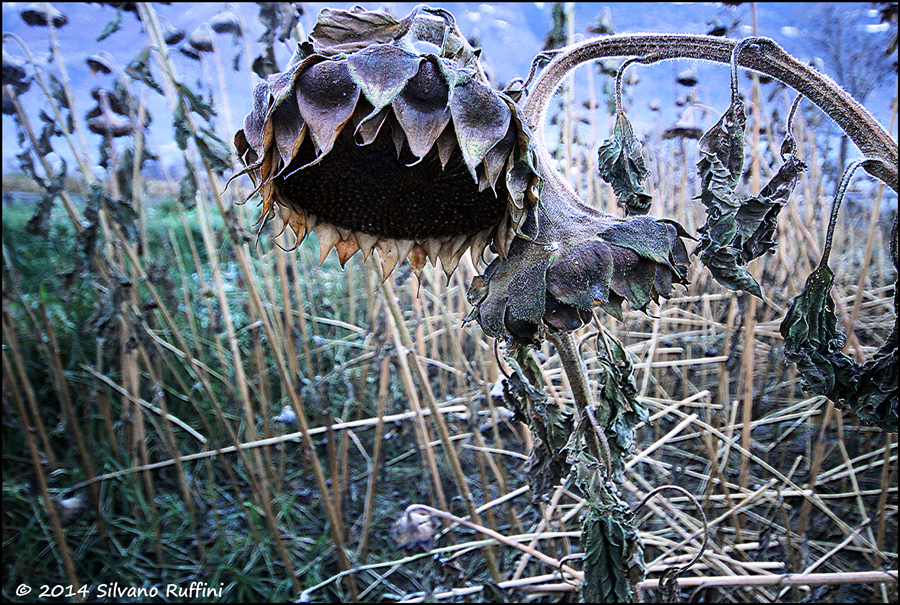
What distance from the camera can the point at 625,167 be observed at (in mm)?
587

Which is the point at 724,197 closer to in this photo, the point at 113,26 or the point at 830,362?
the point at 830,362

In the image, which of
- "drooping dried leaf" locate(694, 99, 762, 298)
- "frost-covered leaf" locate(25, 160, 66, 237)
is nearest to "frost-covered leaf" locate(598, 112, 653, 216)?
"drooping dried leaf" locate(694, 99, 762, 298)

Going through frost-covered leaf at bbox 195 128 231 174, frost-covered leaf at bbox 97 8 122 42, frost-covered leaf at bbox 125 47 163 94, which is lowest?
frost-covered leaf at bbox 195 128 231 174

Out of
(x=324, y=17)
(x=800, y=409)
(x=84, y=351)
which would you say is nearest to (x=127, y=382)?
(x=84, y=351)

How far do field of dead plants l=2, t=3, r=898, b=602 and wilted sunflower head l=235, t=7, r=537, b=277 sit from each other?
0.33 m

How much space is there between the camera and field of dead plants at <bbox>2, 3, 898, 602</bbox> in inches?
44.0

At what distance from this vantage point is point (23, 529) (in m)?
1.56

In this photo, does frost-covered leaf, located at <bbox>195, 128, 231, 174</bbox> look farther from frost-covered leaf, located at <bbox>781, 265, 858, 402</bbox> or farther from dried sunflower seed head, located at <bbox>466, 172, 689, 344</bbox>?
frost-covered leaf, located at <bbox>781, 265, 858, 402</bbox>

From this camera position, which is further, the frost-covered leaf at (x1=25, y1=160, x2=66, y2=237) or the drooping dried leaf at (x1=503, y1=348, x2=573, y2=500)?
the frost-covered leaf at (x1=25, y1=160, x2=66, y2=237)

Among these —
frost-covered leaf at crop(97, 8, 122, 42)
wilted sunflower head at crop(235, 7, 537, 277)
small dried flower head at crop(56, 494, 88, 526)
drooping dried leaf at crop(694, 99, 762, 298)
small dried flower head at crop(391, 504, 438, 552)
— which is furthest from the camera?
small dried flower head at crop(56, 494, 88, 526)

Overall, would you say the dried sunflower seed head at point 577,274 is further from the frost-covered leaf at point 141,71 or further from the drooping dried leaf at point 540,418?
the frost-covered leaf at point 141,71

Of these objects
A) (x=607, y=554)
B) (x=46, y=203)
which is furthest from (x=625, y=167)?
(x=46, y=203)

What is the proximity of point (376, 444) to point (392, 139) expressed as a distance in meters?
0.98

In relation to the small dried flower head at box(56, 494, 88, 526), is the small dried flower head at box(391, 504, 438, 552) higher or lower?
higher
